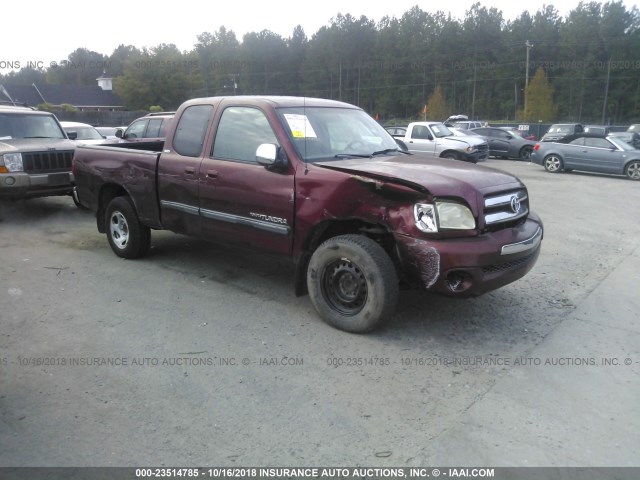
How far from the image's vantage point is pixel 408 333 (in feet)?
14.4

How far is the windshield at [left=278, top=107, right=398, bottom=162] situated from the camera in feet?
15.8

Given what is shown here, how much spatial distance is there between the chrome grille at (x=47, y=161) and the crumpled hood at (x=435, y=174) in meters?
6.61

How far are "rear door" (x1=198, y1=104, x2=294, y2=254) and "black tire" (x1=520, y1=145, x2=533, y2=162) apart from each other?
2119 centimetres

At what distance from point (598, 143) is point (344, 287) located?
16668mm

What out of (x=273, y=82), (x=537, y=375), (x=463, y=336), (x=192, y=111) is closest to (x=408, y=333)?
(x=463, y=336)

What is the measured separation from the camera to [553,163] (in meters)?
18.6

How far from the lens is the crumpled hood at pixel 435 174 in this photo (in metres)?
3.99

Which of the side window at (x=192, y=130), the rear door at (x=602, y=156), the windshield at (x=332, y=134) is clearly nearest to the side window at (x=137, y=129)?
the side window at (x=192, y=130)

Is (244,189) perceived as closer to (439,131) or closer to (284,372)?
(284,372)

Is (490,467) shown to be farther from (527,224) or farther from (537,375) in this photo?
(527,224)

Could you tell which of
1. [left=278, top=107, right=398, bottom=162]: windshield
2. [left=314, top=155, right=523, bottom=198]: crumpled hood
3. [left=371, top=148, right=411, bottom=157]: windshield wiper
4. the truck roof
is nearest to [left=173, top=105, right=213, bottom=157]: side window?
the truck roof

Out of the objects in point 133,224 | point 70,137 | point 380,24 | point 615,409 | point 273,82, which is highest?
point 380,24

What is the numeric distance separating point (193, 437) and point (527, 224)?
337 cm

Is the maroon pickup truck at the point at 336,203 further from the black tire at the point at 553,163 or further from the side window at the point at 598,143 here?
the black tire at the point at 553,163
